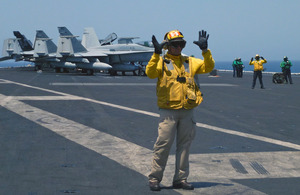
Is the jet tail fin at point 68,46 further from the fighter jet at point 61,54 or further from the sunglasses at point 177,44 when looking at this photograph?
the sunglasses at point 177,44

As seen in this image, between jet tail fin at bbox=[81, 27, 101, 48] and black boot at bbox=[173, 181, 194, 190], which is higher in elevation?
jet tail fin at bbox=[81, 27, 101, 48]

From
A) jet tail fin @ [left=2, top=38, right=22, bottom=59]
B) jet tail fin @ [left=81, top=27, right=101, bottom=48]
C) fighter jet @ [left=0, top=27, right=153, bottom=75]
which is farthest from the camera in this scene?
jet tail fin @ [left=2, top=38, right=22, bottom=59]

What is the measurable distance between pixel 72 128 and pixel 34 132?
0.98 metres

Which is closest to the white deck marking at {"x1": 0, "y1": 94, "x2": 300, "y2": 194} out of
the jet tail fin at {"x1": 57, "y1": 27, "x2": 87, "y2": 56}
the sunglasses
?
the sunglasses

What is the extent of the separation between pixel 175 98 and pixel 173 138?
55 centimetres

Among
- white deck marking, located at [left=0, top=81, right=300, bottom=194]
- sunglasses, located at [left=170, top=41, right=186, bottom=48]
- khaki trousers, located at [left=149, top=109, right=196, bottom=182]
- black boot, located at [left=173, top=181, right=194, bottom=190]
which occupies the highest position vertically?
sunglasses, located at [left=170, top=41, right=186, bottom=48]

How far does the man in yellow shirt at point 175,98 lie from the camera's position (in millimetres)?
5441

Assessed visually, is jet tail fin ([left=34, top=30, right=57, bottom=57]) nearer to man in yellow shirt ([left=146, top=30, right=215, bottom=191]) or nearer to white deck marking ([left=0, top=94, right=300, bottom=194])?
white deck marking ([left=0, top=94, right=300, bottom=194])

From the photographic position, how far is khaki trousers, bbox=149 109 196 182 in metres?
5.49

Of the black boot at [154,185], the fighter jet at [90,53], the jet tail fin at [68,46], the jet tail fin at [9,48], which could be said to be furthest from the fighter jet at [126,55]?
the black boot at [154,185]

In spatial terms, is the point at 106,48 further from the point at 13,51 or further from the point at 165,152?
the point at 165,152

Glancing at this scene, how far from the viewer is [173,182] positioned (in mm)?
5633

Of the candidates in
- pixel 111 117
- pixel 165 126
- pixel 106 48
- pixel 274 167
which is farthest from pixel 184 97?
pixel 106 48

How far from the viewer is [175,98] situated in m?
5.43
